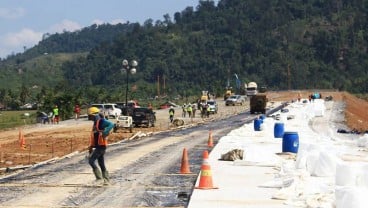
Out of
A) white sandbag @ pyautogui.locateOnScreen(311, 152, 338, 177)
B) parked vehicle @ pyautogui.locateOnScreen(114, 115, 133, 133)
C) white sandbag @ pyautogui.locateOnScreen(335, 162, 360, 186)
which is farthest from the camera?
parked vehicle @ pyautogui.locateOnScreen(114, 115, 133, 133)

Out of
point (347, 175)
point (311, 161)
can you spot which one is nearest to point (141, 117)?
point (311, 161)

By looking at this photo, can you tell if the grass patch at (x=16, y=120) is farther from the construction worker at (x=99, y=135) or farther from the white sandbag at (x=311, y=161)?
the white sandbag at (x=311, y=161)

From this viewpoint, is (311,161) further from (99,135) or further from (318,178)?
(99,135)

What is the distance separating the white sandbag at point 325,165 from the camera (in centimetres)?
1656

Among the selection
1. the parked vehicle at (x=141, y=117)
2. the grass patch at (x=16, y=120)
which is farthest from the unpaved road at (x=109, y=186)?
the grass patch at (x=16, y=120)

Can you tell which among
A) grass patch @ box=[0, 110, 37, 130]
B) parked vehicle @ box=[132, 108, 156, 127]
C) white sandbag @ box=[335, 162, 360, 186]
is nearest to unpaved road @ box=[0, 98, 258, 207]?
white sandbag @ box=[335, 162, 360, 186]

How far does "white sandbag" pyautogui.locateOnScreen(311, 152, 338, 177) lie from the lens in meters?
16.6

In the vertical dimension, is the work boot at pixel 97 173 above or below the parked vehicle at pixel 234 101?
below

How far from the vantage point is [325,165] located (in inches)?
655

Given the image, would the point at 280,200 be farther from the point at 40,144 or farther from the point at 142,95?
the point at 142,95

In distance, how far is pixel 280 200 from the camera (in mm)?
13359

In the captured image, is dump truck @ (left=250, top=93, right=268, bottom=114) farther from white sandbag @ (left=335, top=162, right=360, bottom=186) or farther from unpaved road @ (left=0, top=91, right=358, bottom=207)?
white sandbag @ (left=335, top=162, right=360, bottom=186)

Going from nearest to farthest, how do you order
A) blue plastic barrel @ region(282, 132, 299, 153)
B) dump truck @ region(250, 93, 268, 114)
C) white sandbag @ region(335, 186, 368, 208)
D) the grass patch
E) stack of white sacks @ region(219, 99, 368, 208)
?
white sandbag @ region(335, 186, 368, 208) → stack of white sacks @ region(219, 99, 368, 208) → blue plastic barrel @ region(282, 132, 299, 153) → the grass patch → dump truck @ region(250, 93, 268, 114)

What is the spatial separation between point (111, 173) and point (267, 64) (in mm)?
171512
